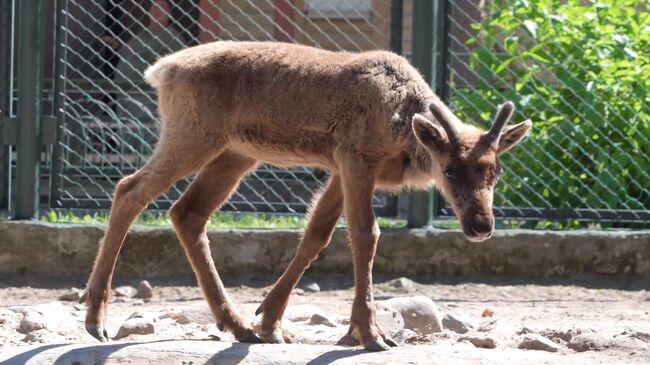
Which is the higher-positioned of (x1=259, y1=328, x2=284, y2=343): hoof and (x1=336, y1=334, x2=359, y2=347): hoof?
(x1=336, y1=334, x2=359, y2=347): hoof

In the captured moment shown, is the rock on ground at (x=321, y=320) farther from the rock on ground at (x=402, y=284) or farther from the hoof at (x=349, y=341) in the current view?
the rock on ground at (x=402, y=284)

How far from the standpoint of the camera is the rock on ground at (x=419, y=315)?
5879mm

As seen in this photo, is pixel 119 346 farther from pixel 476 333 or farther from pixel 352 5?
pixel 352 5

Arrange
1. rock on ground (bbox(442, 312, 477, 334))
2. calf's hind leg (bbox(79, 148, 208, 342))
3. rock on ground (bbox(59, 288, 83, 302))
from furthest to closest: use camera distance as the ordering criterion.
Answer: rock on ground (bbox(59, 288, 83, 302)), rock on ground (bbox(442, 312, 477, 334)), calf's hind leg (bbox(79, 148, 208, 342))

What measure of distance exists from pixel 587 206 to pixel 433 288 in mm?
1331

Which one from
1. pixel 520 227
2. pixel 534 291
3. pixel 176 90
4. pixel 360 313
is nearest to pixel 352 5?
pixel 520 227

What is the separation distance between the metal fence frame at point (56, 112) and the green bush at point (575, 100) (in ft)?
0.86

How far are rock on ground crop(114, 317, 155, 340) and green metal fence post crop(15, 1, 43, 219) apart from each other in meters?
2.57

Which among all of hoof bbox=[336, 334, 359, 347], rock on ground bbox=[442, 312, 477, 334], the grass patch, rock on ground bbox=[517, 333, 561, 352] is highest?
hoof bbox=[336, 334, 359, 347]

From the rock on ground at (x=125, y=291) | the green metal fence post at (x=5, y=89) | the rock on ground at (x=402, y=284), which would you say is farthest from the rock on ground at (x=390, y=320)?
the green metal fence post at (x=5, y=89)

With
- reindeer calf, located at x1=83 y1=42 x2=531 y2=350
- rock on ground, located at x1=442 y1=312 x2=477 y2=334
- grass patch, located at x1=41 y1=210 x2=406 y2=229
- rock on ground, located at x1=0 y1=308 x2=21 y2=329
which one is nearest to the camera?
reindeer calf, located at x1=83 y1=42 x2=531 y2=350

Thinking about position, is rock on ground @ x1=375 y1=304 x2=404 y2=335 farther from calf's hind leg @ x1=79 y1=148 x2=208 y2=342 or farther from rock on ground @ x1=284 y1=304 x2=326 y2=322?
calf's hind leg @ x1=79 y1=148 x2=208 y2=342

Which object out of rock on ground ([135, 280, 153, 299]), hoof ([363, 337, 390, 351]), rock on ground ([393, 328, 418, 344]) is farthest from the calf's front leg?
rock on ground ([135, 280, 153, 299])

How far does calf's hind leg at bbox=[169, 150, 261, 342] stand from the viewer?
5.41 m
